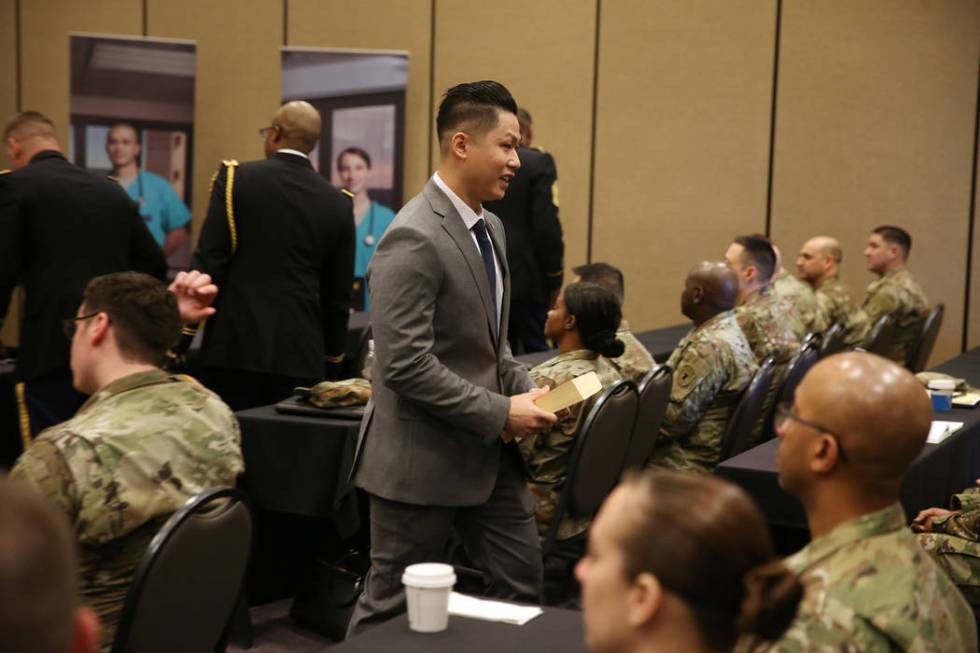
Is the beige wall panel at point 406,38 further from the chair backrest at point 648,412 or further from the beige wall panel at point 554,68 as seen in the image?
the chair backrest at point 648,412

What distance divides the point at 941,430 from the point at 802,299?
2.89 meters

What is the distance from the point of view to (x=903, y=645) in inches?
62.8

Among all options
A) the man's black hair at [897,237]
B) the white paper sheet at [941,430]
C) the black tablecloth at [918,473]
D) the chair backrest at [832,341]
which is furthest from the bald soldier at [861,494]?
the man's black hair at [897,237]

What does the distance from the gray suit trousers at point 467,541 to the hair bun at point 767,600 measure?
1.50 metres

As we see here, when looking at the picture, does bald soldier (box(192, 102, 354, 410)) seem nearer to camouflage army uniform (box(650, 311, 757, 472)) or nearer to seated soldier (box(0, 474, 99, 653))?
camouflage army uniform (box(650, 311, 757, 472))

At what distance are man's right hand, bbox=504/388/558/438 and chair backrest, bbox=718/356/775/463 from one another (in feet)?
5.71

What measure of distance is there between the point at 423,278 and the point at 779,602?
1.49 metres

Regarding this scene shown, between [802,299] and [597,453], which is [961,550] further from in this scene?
[802,299]

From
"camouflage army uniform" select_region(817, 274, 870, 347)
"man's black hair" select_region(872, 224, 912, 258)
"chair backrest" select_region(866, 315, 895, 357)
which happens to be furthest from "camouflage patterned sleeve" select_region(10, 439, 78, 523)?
"man's black hair" select_region(872, 224, 912, 258)

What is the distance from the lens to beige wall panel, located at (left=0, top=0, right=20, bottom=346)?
941cm

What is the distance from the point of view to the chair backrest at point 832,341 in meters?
5.89

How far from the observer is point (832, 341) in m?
6.12

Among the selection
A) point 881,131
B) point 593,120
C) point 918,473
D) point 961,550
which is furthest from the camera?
point 593,120

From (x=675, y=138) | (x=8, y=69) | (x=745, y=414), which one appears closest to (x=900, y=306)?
(x=675, y=138)
